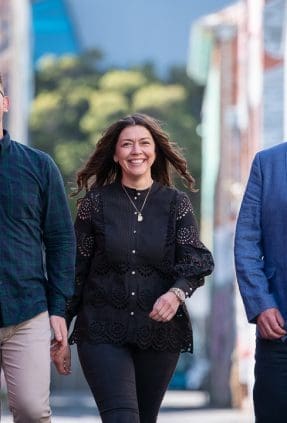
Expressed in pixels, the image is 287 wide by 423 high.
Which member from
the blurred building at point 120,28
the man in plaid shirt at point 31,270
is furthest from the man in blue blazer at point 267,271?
the blurred building at point 120,28

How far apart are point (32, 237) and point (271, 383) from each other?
1111 mm

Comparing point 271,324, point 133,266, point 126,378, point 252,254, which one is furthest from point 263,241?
point 126,378

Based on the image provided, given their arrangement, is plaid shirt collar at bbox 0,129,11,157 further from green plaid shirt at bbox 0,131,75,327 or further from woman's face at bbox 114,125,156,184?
woman's face at bbox 114,125,156,184

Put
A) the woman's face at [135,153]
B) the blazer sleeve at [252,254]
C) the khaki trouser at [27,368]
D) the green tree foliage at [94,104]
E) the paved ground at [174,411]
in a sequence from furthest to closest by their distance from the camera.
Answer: the green tree foliage at [94,104] < the paved ground at [174,411] < the woman's face at [135,153] < the blazer sleeve at [252,254] < the khaki trouser at [27,368]

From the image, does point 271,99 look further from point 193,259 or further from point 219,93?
point 193,259

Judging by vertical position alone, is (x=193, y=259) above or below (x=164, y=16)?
below

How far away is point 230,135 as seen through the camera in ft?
79.5

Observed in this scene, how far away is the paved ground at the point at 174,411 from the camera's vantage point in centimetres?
1891

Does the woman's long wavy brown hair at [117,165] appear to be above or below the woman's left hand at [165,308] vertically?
above

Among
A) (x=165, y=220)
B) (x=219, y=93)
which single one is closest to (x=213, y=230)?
(x=219, y=93)

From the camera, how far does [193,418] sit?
19578 millimetres

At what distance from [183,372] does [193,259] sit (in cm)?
2032

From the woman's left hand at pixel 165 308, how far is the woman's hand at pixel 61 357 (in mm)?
402

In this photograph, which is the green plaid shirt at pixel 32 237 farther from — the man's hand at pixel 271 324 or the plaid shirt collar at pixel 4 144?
the man's hand at pixel 271 324
